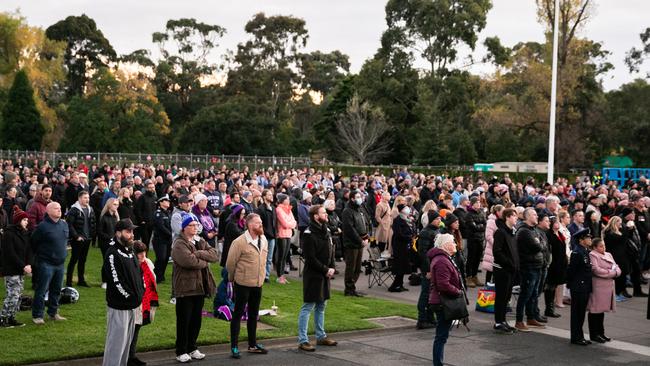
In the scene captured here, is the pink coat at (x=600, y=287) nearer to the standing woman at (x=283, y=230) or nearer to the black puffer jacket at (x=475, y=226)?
the black puffer jacket at (x=475, y=226)

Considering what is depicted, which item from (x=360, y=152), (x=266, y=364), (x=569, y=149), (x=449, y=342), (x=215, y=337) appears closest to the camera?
(x=266, y=364)

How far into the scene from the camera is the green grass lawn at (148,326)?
352 inches

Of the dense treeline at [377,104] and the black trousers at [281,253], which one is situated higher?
the dense treeline at [377,104]

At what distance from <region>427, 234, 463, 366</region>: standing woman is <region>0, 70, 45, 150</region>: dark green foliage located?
6332 centimetres

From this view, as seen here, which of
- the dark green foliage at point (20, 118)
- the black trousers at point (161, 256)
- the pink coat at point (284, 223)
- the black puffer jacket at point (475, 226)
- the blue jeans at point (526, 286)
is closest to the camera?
the blue jeans at point (526, 286)

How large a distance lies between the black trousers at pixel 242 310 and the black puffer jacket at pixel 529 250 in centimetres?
461

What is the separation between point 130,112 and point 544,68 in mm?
36271

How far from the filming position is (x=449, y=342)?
1077 cm

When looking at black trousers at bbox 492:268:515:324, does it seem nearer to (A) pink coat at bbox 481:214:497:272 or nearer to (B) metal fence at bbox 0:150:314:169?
(A) pink coat at bbox 481:214:497:272

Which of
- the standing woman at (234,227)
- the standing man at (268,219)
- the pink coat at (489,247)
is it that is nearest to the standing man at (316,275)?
the standing woman at (234,227)

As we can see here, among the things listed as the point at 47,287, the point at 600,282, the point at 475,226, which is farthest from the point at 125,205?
the point at 600,282

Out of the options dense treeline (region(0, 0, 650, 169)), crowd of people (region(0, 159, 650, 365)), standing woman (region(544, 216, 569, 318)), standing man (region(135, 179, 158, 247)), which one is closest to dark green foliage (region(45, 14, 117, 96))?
dense treeline (region(0, 0, 650, 169))

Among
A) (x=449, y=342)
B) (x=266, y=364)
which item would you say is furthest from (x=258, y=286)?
(x=449, y=342)

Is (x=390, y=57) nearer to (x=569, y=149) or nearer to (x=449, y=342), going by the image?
(x=569, y=149)
